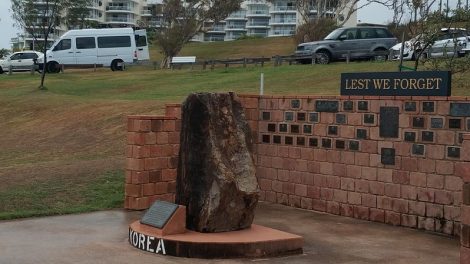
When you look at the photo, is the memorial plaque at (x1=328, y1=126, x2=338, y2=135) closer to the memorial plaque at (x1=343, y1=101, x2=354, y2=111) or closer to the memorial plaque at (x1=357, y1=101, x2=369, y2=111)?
the memorial plaque at (x1=343, y1=101, x2=354, y2=111)

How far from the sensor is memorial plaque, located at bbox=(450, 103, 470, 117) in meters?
7.98

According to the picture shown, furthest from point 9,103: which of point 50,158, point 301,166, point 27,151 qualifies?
point 301,166

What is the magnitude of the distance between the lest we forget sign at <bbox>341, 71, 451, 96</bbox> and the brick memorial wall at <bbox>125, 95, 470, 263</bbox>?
98mm

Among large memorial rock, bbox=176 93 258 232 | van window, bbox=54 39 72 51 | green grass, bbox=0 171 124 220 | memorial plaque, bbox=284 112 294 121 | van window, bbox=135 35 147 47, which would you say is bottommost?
green grass, bbox=0 171 124 220

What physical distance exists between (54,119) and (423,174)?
15351 millimetres

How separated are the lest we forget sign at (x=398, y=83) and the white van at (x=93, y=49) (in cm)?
3443

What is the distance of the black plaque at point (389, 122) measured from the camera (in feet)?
28.7

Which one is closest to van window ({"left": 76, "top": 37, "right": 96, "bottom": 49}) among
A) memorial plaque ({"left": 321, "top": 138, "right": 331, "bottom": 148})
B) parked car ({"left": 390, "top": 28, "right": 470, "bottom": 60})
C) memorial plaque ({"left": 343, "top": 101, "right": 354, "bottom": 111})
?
parked car ({"left": 390, "top": 28, "right": 470, "bottom": 60})

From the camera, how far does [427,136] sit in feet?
27.6

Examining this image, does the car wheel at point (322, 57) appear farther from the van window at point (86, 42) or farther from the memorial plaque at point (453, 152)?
the memorial plaque at point (453, 152)

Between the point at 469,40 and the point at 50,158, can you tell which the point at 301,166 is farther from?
the point at 469,40

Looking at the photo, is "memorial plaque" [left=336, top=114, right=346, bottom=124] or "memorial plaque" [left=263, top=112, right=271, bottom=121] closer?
"memorial plaque" [left=336, top=114, right=346, bottom=124]

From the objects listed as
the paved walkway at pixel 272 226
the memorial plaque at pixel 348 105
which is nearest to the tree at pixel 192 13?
the memorial plaque at pixel 348 105

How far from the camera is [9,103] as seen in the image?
87.3 feet
